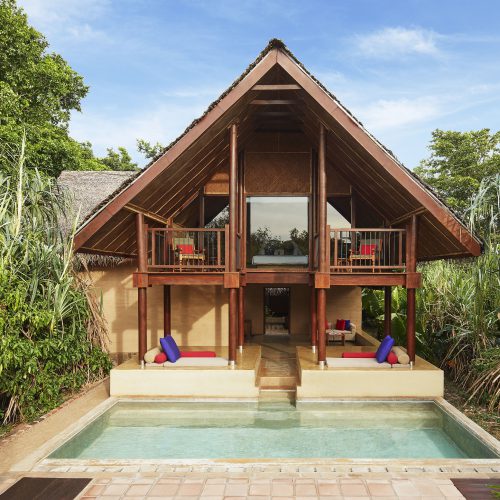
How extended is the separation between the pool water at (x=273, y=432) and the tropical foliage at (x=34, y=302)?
4.14 feet

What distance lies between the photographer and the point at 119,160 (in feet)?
105

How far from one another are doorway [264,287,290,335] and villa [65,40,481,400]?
23 centimetres

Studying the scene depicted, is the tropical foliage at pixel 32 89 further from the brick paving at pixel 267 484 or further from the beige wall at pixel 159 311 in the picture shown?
the brick paving at pixel 267 484

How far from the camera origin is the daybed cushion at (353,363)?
8530mm

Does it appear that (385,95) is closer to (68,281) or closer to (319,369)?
(319,369)

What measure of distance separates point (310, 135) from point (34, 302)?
692 centimetres

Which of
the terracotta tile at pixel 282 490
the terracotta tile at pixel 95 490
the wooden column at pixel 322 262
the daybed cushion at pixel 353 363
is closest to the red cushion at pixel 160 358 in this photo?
the wooden column at pixel 322 262

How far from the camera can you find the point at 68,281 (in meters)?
7.87

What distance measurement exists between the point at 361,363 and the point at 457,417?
2.16m

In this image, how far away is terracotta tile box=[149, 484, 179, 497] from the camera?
4.58 meters

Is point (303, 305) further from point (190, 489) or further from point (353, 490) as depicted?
point (190, 489)

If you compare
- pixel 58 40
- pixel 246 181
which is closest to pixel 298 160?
pixel 246 181

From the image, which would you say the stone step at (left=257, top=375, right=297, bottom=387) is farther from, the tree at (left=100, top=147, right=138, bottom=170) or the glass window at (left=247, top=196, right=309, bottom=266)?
the tree at (left=100, top=147, right=138, bottom=170)

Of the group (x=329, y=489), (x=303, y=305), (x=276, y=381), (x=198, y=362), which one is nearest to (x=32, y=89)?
(x=303, y=305)
